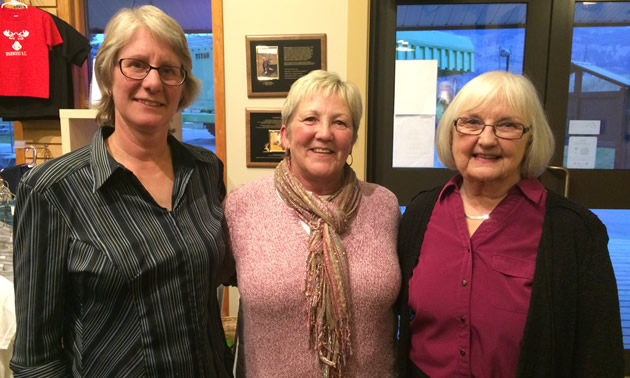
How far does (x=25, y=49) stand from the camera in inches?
93.2

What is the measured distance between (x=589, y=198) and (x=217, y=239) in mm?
2313

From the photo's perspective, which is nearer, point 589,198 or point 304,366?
point 304,366

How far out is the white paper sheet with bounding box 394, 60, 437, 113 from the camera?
2.45 m

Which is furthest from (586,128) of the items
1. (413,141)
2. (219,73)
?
(219,73)

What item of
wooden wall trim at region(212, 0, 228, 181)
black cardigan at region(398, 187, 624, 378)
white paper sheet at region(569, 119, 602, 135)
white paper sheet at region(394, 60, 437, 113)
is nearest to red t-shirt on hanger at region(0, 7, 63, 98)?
wooden wall trim at region(212, 0, 228, 181)

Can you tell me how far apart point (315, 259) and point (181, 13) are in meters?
2.38

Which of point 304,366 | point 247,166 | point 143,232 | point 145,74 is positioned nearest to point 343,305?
point 304,366

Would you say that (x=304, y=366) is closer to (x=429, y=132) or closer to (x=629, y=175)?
(x=429, y=132)

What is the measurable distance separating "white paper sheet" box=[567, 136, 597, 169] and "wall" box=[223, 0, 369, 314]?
1277mm

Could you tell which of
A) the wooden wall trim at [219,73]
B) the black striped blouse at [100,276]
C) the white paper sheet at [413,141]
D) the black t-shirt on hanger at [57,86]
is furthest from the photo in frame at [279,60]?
the black striped blouse at [100,276]

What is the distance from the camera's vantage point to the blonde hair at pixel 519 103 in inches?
44.9

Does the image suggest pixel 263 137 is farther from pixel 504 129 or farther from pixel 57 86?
pixel 504 129

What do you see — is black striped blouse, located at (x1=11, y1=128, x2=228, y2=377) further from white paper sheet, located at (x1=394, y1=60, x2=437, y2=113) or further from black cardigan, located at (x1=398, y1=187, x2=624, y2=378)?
white paper sheet, located at (x1=394, y1=60, x2=437, y2=113)

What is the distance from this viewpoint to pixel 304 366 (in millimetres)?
1210
